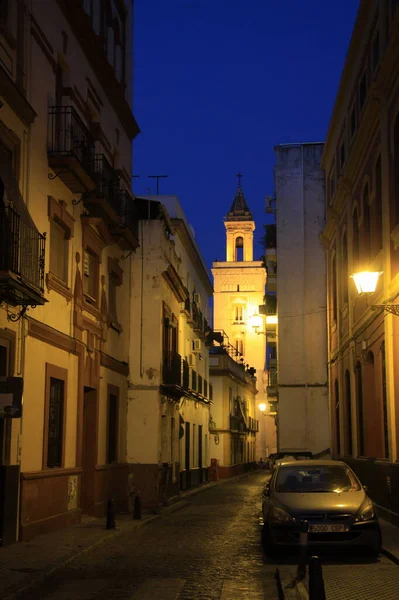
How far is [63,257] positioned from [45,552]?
6.94m

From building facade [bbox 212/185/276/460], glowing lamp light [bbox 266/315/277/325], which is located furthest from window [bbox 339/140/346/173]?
building facade [bbox 212/185/276/460]

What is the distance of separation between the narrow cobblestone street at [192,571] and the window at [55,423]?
200cm

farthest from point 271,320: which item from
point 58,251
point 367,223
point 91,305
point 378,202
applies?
point 58,251

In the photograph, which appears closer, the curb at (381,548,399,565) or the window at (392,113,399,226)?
the curb at (381,548,399,565)

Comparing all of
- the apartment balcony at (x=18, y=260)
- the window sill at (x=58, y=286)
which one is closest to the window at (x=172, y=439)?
the window sill at (x=58, y=286)

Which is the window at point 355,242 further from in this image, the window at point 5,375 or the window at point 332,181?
the window at point 5,375

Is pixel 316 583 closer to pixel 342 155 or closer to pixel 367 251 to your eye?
pixel 367 251

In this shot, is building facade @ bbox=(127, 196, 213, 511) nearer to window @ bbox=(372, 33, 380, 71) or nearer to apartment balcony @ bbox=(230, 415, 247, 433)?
window @ bbox=(372, 33, 380, 71)

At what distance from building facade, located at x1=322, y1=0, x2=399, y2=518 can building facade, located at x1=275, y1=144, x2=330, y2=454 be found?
24.9 ft

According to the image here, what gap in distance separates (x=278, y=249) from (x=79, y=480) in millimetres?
23093

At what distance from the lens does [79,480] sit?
18625mm

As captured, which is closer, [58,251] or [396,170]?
[396,170]

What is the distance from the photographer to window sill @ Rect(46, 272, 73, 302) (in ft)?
55.1

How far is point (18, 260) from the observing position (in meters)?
13.5
